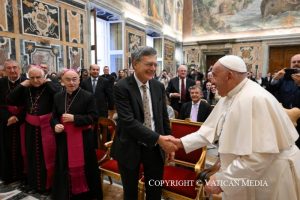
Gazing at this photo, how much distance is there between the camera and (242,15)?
53.7 feet

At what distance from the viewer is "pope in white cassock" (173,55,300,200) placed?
1.51 meters

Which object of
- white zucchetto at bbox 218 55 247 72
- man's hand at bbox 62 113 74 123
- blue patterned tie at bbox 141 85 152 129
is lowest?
man's hand at bbox 62 113 74 123

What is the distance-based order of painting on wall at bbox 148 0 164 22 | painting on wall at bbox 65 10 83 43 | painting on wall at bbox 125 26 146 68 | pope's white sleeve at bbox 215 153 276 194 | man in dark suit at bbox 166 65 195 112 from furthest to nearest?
painting on wall at bbox 148 0 164 22 → painting on wall at bbox 125 26 146 68 → painting on wall at bbox 65 10 83 43 → man in dark suit at bbox 166 65 195 112 → pope's white sleeve at bbox 215 153 276 194

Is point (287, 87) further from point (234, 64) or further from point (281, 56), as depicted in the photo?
point (281, 56)

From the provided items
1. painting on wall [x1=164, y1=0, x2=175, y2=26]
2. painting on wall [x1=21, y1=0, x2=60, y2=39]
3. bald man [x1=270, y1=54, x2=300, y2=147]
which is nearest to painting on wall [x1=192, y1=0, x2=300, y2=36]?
painting on wall [x1=164, y1=0, x2=175, y2=26]

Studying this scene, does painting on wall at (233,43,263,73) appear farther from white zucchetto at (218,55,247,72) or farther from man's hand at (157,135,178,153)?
white zucchetto at (218,55,247,72)

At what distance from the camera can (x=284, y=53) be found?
1515cm

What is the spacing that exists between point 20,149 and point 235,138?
3.32m

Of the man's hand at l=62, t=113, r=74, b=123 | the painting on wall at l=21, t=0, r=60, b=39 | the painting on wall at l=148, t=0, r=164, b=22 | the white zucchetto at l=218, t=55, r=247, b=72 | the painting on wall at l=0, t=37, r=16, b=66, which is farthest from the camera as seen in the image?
the painting on wall at l=148, t=0, r=164, b=22

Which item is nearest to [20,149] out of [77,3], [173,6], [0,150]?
[0,150]

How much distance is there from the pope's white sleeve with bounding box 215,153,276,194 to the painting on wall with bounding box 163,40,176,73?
1399cm

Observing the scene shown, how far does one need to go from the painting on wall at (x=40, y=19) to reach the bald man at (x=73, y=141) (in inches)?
167

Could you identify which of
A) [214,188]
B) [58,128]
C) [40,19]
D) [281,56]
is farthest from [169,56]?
[214,188]

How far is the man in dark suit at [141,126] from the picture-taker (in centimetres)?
Answer: 199
